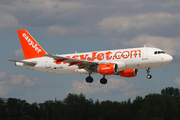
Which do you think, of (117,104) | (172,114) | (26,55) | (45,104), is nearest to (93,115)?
(117,104)

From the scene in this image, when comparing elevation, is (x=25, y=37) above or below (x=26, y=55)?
above

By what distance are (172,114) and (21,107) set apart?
173ft

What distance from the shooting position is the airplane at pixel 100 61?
166ft

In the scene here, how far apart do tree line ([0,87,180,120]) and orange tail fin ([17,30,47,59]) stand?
1532 inches

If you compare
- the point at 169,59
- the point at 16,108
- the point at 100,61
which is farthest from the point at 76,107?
the point at 169,59

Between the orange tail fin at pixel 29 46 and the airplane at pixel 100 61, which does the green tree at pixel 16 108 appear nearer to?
the orange tail fin at pixel 29 46

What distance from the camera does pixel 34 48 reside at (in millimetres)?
61562

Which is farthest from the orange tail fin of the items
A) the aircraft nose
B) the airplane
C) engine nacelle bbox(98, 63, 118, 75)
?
the aircraft nose

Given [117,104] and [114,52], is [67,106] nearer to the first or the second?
[117,104]

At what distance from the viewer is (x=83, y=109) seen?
10700 cm

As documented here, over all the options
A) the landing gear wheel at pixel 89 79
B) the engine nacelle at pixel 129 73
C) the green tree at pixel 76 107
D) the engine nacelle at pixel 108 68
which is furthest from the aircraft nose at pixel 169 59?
the green tree at pixel 76 107

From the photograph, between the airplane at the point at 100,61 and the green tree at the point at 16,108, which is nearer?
A: the airplane at the point at 100,61

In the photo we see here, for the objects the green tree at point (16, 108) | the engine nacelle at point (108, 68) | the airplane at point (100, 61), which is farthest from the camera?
the green tree at point (16, 108)

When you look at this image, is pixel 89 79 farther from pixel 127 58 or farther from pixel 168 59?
pixel 168 59
